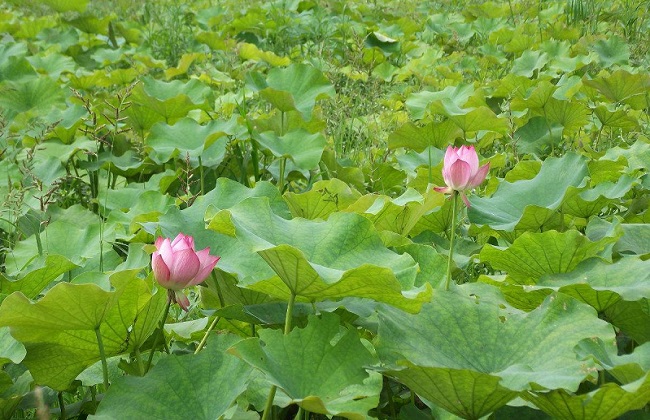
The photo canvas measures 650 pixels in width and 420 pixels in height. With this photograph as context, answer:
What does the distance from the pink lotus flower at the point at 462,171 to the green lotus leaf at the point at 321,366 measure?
35 centimetres

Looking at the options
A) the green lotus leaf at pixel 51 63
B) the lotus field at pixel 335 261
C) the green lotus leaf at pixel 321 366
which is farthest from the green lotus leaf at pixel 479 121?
the green lotus leaf at pixel 51 63

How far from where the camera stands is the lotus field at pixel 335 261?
1.15 meters

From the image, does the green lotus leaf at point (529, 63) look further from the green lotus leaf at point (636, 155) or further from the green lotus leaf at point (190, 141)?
the green lotus leaf at point (190, 141)

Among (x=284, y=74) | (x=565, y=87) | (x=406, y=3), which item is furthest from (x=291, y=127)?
(x=406, y=3)

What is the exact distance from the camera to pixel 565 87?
9.55 ft

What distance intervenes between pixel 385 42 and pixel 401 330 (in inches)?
142

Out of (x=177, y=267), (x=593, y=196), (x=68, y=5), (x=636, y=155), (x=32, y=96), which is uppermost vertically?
(x=177, y=267)

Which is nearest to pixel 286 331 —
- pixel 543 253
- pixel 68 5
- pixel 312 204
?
Result: pixel 543 253

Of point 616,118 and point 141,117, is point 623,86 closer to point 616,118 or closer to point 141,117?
point 616,118

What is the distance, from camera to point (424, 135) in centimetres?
256

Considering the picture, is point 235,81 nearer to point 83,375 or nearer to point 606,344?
point 83,375

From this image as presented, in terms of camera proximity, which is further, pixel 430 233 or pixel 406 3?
pixel 406 3

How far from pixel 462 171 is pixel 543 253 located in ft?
0.82

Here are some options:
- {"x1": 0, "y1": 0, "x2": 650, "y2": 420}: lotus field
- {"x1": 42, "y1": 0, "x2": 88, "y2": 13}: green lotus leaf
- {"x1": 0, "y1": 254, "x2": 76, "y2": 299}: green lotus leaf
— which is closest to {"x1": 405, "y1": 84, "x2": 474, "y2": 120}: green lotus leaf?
{"x1": 0, "y1": 0, "x2": 650, "y2": 420}: lotus field
